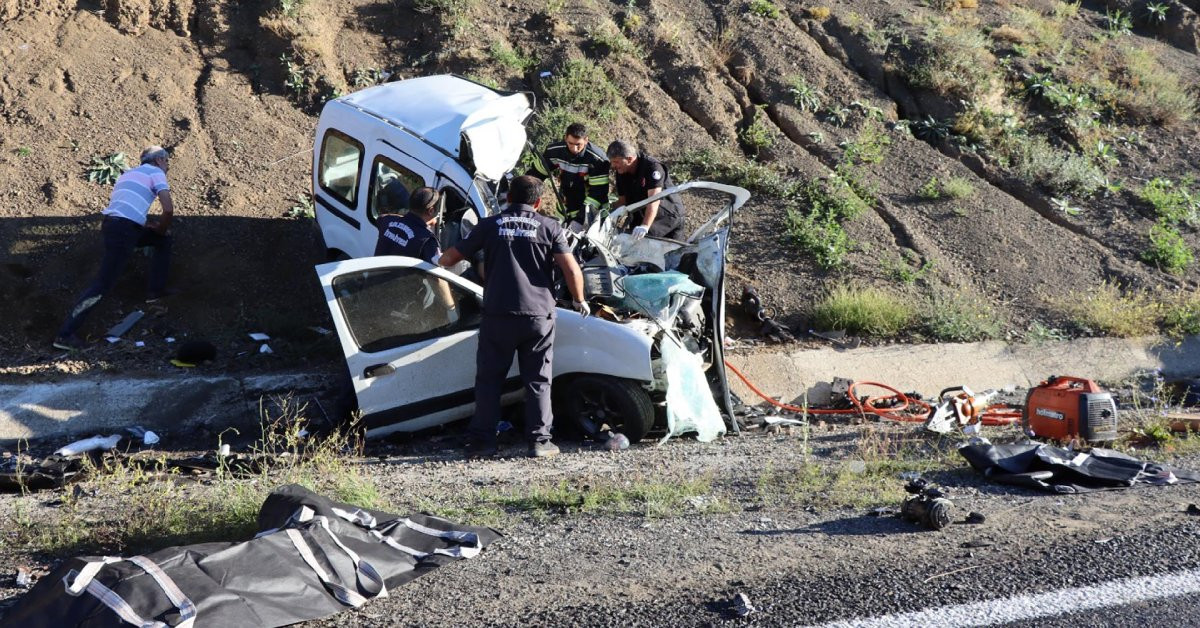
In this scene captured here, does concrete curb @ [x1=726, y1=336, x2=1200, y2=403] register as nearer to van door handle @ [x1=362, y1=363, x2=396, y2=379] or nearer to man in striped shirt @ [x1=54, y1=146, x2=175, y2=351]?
van door handle @ [x1=362, y1=363, x2=396, y2=379]

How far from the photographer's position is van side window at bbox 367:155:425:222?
8.85 metres

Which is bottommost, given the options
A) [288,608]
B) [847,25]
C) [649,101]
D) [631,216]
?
[288,608]

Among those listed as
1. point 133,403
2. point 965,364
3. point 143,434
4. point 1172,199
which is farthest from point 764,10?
point 143,434

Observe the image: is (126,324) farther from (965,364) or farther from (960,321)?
(960,321)

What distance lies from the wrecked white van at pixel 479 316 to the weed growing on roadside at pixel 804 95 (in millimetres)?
5367

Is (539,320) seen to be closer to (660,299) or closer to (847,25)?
(660,299)

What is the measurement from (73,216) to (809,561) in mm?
8317

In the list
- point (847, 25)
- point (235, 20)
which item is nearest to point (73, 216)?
point (235, 20)

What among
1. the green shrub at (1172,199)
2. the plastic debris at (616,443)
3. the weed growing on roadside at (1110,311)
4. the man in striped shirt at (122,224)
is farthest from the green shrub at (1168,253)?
the man in striped shirt at (122,224)

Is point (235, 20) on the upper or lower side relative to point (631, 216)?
upper

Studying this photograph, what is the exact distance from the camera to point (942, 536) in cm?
571

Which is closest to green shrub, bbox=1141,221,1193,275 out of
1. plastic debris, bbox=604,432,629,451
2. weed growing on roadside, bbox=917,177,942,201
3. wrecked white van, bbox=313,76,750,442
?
weed growing on roadside, bbox=917,177,942,201

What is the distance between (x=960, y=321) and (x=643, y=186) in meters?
3.40

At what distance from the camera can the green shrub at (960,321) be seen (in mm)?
10320
